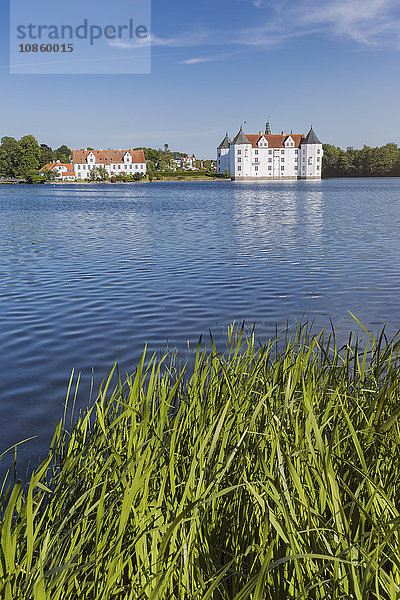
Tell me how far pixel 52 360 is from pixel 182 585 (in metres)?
6.14

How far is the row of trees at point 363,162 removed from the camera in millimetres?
170875

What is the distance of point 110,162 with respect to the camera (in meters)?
167

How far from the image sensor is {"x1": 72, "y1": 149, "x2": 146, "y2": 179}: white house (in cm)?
16388

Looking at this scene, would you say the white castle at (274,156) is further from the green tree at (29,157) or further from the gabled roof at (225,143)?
the green tree at (29,157)

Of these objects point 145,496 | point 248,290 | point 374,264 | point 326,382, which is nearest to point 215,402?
point 326,382

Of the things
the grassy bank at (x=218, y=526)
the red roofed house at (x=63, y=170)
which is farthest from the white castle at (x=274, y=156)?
the grassy bank at (x=218, y=526)

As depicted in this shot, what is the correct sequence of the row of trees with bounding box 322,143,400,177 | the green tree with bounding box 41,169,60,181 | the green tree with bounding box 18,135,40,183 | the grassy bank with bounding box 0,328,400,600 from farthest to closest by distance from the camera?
the row of trees with bounding box 322,143,400,177, the green tree with bounding box 41,169,60,181, the green tree with bounding box 18,135,40,183, the grassy bank with bounding box 0,328,400,600

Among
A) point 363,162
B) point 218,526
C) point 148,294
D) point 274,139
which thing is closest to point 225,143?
point 274,139

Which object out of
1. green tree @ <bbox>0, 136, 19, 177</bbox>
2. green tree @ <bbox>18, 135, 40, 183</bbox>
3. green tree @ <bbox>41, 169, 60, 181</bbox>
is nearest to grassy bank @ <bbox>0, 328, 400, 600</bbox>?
green tree @ <bbox>18, 135, 40, 183</bbox>

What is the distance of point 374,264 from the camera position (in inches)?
624

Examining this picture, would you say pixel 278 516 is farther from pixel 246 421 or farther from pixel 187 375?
pixel 187 375

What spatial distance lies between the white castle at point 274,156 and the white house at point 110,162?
3422 centimetres

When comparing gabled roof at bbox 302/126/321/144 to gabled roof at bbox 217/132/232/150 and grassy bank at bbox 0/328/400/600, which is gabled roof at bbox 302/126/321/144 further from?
grassy bank at bbox 0/328/400/600

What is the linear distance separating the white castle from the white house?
34.2 m
